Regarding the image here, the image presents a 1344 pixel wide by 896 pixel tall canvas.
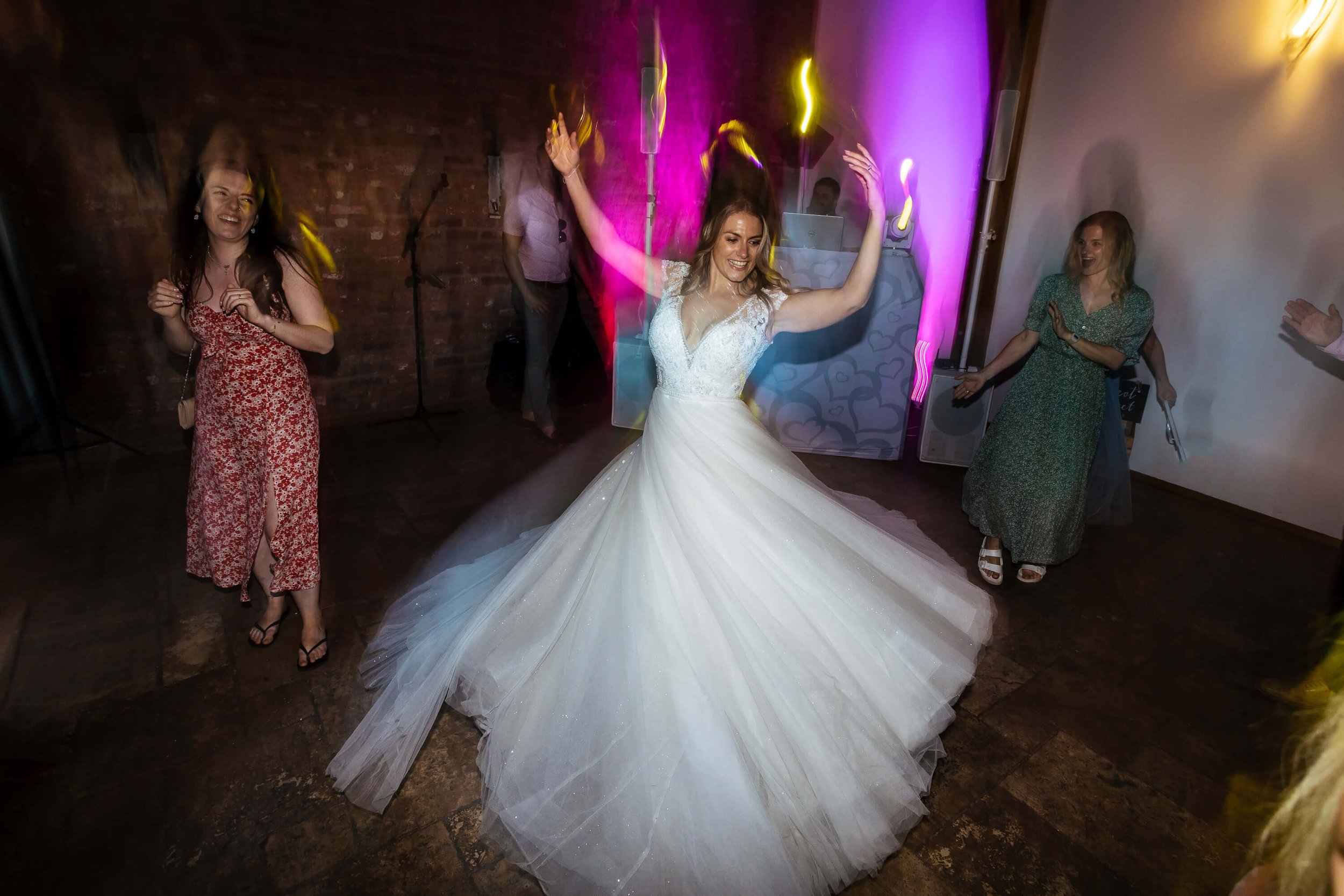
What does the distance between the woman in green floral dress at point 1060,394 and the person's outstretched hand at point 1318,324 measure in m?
0.53

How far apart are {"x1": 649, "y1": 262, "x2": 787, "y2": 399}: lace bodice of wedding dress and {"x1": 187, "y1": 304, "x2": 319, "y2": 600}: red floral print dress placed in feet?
3.94

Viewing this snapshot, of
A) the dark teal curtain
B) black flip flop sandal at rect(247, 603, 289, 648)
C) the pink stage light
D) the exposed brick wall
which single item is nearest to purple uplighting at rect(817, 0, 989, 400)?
the pink stage light

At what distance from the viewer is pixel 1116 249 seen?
3.18m

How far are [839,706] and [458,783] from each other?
1.18 metres

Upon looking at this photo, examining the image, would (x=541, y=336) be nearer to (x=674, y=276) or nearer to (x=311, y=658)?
(x=674, y=276)

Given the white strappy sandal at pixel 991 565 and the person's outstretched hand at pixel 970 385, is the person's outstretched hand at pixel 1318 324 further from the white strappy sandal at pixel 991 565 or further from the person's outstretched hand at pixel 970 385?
the white strappy sandal at pixel 991 565

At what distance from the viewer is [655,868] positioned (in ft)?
5.59

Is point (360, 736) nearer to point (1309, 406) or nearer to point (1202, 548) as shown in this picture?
point (1202, 548)

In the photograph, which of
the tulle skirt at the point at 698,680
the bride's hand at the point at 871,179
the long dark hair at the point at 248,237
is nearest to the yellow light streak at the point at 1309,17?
the bride's hand at the point at 871,179

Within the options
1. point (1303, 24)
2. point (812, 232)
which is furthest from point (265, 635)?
point (1303, 24)

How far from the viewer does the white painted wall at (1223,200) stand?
389 centimetres

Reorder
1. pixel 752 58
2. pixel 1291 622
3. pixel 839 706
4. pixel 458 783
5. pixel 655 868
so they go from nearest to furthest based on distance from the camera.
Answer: pixel 655 868 < pixel 839 706 < pixel 458 783 < pixel 1291 622 < pixel 752 58

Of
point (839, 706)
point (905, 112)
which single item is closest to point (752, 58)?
point (905, 112)

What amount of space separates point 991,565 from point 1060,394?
2.87ft
